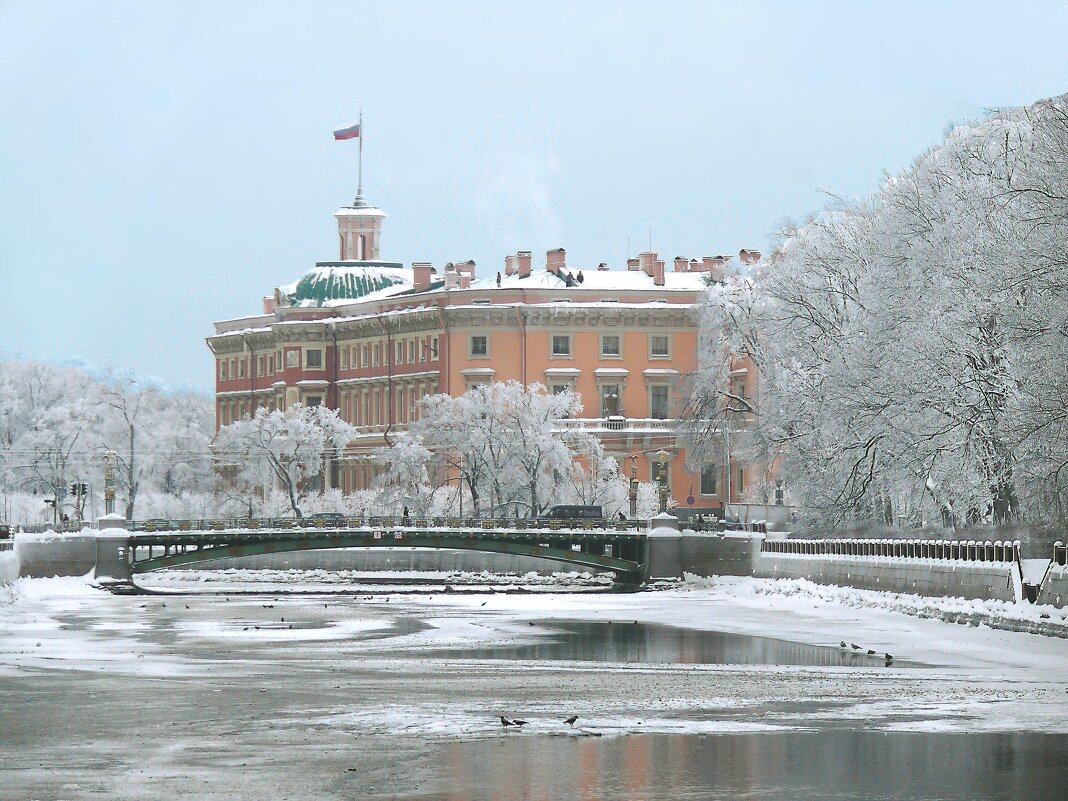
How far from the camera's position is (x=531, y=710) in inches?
1101

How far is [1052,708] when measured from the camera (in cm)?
2759

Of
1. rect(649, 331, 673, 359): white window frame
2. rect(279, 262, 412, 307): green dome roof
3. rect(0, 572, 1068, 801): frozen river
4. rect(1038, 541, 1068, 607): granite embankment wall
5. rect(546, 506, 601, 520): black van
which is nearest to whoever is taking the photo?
rect(0, 572, 1068, 801): frozen river

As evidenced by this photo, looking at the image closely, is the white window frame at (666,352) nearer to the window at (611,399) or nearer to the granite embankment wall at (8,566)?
the window at (611,399)

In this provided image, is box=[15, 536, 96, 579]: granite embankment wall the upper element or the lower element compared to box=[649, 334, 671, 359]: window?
lower

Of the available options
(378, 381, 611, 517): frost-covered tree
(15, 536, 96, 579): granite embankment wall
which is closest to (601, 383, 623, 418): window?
(378, 381, 611, 517): frost-covered tree

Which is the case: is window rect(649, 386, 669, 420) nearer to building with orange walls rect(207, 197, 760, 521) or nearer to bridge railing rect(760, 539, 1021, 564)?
building with orange walls rect(207, 197, 760, 521)

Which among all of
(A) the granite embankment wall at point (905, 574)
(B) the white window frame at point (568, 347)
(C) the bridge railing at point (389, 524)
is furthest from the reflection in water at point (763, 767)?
(B) the white window frame at point (568, 347)

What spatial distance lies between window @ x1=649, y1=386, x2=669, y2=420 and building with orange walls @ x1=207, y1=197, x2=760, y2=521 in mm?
49

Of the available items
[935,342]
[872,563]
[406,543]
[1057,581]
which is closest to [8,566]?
[406,543]

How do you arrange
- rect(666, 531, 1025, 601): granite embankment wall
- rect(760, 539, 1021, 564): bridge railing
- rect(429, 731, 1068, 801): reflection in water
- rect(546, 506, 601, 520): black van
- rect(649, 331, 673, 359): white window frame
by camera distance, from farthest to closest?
rect(649, 331, 673, 359): white window frame, rect(546, 506, 601, 520): black van, rect(760, 539, 1021, 564): bridge railing, rect(666, 531, 1025, 601): granite embankment wall, rect(429, 731, 1068, 801): reflection in water

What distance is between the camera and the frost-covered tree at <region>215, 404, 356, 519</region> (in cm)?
12631

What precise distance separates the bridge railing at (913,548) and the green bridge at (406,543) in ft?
43.3

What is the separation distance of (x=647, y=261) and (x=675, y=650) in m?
86.7

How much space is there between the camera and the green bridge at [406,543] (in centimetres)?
8469
